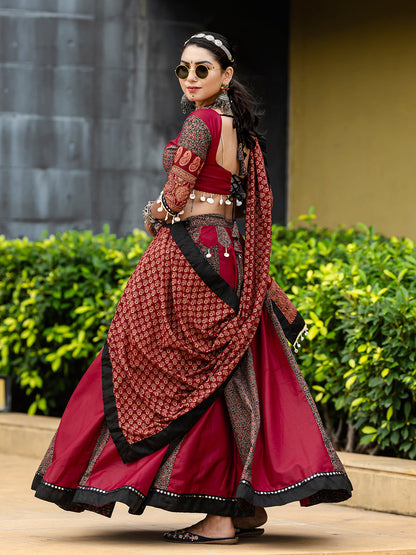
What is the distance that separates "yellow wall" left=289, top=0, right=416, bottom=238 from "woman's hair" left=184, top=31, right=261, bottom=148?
4.96 metres

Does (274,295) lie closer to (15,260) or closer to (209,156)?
(209,156)

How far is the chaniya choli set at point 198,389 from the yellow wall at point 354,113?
506 cm

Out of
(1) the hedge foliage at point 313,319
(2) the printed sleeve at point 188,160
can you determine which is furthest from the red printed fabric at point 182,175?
(1) the hedge foliage at point 313,319

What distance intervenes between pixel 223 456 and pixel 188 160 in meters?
1.16

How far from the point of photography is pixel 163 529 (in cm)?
504

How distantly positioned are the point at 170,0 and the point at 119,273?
131 inches

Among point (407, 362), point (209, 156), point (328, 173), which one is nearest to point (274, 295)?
point (209, 156)

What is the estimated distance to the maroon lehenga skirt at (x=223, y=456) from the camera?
443 centimetres

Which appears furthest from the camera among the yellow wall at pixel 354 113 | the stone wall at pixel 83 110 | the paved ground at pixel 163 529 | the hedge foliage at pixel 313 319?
the stone wall at pixel 83 110

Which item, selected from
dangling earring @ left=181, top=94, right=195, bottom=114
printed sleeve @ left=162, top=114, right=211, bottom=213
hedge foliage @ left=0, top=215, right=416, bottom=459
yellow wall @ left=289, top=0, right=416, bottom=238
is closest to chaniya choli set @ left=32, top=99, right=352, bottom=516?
printed sleeve @ left=162, top=114, right=211, bottom=213

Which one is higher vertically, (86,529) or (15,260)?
(15,260)

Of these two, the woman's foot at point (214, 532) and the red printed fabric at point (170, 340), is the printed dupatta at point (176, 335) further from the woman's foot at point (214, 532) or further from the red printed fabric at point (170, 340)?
the woman's foot at point (214, 532)

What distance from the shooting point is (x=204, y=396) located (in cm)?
454

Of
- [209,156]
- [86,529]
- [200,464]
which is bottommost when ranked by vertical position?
[86,529]
